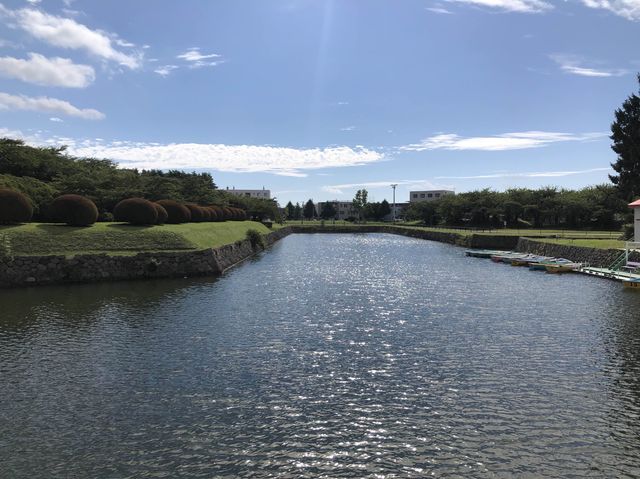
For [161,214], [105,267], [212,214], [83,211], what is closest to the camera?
[105,267]

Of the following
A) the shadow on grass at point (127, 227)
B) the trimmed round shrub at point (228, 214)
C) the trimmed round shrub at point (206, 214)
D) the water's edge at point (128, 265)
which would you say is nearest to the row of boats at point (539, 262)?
the water's edge at point (128, 265)

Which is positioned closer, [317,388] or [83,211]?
[317,388]

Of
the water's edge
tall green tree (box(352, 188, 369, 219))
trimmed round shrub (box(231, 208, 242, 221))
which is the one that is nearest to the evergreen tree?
tall green tree (box(352, 188, 369, 219))

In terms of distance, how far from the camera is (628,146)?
59750 millimetres

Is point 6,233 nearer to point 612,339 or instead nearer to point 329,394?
point 329,394

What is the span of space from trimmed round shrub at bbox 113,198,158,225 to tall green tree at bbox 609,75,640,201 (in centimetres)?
6034

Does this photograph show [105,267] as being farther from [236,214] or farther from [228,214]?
[236,214]

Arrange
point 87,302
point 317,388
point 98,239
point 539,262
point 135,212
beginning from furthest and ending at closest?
point 539,262 < point 135,212 < point 98,239 < point 87,302 < point 317,388

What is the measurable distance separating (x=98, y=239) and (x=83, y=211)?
3664 millimetres

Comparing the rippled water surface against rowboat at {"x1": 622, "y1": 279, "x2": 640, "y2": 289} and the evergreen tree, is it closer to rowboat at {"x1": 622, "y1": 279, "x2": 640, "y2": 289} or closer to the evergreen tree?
rowboat at {"x1": 622, "y1": 279, "x2": 640, "y2": 289}

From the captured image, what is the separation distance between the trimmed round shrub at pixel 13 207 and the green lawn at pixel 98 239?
755 mm

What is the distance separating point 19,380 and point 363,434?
11098 mm

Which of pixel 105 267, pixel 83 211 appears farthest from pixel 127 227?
pixel 105 267

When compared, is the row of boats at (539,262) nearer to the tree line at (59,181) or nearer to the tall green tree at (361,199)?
the tree line at (59,181)
